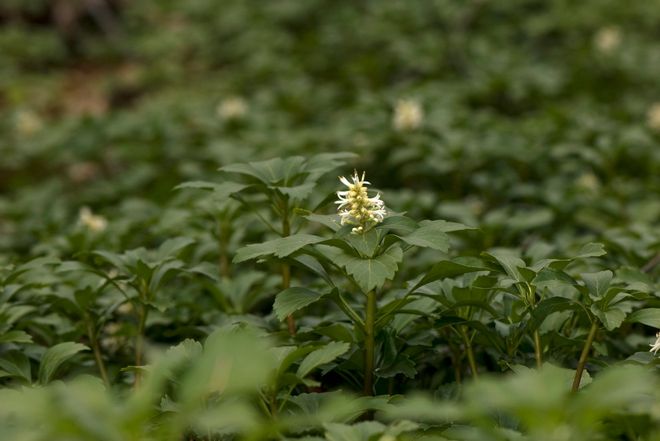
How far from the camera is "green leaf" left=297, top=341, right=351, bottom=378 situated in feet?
5.38

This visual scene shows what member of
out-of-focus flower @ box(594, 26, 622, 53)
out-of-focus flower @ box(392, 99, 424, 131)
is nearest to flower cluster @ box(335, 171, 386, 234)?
out-of-focus flower @ box(392, 99, 424, 131)

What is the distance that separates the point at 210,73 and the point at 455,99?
3.03m

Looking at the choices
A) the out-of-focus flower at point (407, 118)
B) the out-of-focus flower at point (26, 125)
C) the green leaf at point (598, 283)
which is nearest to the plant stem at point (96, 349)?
the green leaf at point (598, 283)

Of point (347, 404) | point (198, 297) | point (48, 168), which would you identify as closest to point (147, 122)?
point (48, 168)

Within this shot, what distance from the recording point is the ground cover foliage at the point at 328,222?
1.55 metres

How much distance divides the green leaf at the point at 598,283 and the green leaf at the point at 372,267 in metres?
0.47

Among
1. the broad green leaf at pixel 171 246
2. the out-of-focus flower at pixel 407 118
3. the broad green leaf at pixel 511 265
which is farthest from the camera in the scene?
the out-of-focus flower at pixel 407 118

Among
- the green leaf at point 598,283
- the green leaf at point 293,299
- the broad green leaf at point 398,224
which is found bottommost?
the green leaf at point 598,283

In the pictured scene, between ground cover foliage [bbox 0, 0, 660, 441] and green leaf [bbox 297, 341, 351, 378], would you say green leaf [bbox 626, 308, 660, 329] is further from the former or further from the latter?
green leaf [bbox 297, 341, 351, 378]

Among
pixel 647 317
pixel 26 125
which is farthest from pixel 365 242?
pixel 26 125

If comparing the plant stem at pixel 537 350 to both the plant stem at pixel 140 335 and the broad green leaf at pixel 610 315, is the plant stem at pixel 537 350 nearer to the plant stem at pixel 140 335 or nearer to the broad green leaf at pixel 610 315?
the broad green leaf at pixel 610 315

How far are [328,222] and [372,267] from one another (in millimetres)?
213

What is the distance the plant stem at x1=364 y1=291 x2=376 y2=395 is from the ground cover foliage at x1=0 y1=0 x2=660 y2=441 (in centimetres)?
1

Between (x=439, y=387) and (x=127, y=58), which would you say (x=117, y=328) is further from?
(x=127, y=58)
